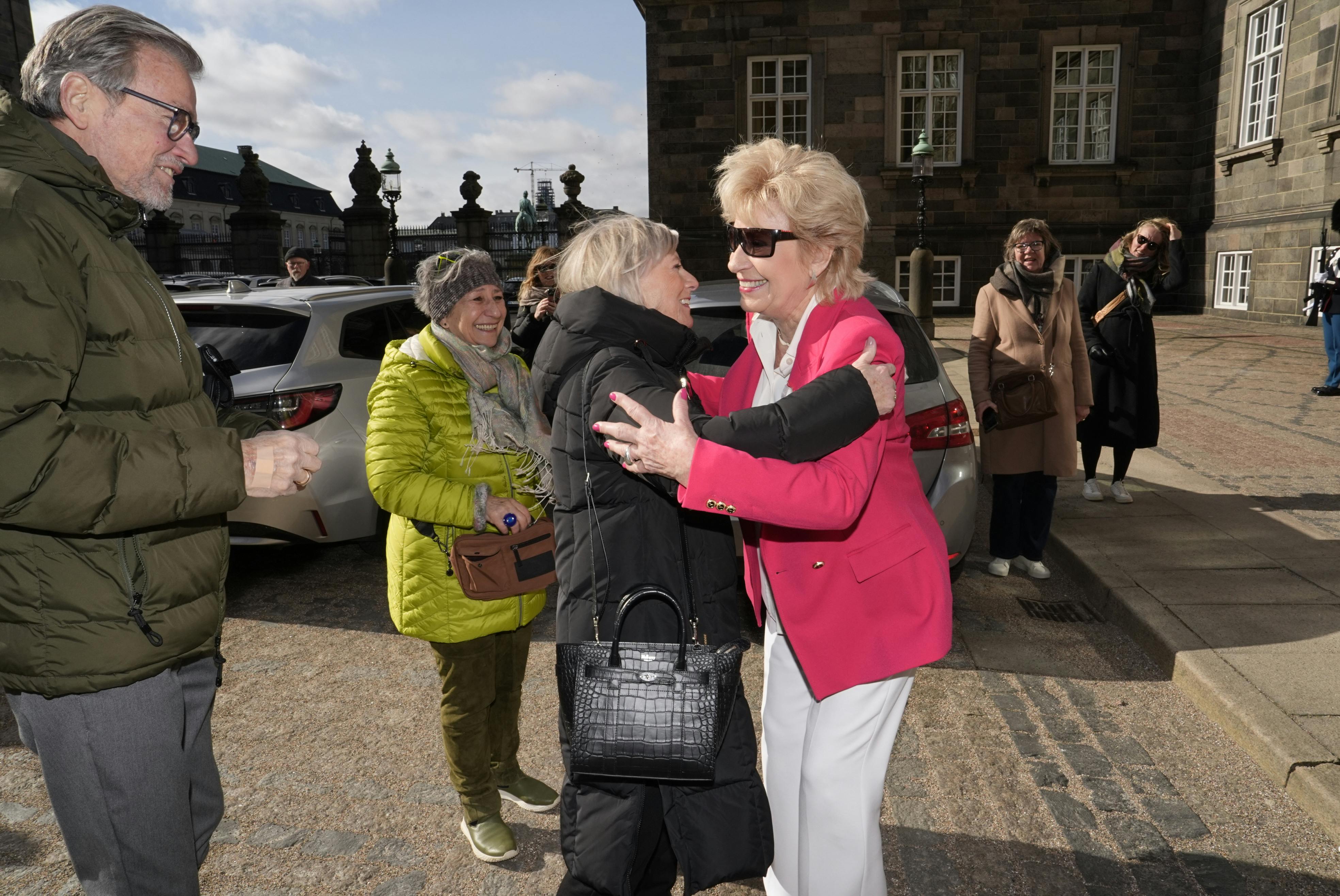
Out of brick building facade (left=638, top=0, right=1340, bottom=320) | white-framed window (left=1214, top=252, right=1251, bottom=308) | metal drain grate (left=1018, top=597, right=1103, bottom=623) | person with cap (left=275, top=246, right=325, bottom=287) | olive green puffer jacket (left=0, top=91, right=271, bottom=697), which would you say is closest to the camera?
olive green puffer jacket (left=0, top=91, right=271, bottom=697)

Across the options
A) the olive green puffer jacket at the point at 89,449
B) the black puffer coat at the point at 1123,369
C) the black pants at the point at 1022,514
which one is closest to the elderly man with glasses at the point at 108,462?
the olive green puffer jacket at the point at 89,449

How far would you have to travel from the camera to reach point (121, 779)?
178 cm

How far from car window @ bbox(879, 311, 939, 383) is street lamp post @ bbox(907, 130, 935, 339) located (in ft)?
40.4

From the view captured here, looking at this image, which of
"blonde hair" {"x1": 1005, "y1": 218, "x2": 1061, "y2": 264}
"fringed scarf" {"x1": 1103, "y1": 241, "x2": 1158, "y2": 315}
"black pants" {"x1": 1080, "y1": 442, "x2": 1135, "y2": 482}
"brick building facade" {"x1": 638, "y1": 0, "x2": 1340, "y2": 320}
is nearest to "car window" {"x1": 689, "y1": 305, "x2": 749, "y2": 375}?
"blonde hair" {"x1": 1005, "y1": 218, "x2": 1061, "y2": 264}

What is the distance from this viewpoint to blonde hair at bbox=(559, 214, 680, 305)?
7.20 ft

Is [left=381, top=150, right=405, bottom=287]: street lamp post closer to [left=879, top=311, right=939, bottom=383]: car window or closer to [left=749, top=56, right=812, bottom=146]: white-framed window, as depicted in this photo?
[left=749, top=56, right=812, bottom=146]: white-framed window

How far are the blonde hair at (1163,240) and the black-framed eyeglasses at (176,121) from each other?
20.3 feet

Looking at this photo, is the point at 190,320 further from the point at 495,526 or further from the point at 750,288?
the point at 750,288

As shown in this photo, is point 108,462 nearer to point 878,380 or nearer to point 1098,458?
point 878,380

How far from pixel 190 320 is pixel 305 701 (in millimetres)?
2561

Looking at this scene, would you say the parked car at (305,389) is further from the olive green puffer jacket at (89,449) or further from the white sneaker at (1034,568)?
the white sneaker at (1034,568)

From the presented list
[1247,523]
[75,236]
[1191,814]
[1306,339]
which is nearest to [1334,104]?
[1306,339]

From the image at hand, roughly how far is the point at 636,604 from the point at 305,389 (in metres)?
3.66

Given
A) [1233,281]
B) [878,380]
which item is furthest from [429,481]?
[1233,281]
